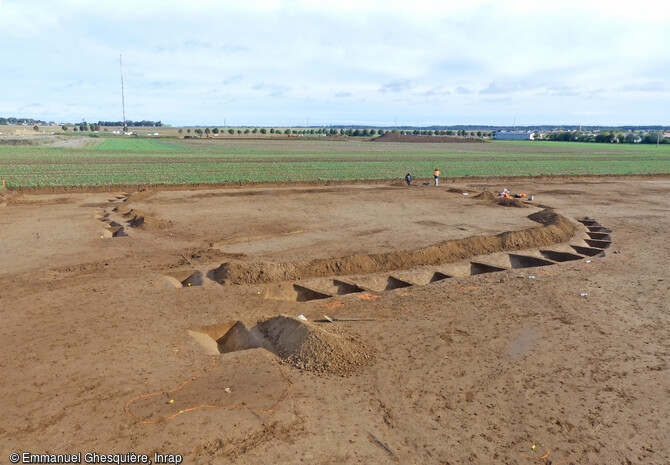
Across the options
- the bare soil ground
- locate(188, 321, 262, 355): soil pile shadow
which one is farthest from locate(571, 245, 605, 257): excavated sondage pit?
locate(188, 321, 262, 355): soil pile shadow

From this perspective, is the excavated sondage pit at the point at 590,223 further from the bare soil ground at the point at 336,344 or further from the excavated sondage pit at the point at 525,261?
the excavated sondage pit at the point at 525,261

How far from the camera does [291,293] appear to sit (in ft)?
43.0

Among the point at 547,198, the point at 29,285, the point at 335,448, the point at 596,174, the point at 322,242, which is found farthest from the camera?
the point at 596,174

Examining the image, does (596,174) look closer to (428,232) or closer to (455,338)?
(428,232)

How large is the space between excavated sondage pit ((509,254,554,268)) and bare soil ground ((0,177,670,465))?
81 mm

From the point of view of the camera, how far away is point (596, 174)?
4588 centimetres

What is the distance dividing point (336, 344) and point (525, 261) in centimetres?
1014

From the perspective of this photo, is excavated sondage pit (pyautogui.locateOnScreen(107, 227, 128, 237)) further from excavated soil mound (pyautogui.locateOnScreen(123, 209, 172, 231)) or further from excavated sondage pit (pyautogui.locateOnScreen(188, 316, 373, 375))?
excavated sondage pit (pyautogui.locateOnScreen(188, 316, 373, 375))

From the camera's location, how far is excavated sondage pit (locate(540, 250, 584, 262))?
16.6 meters

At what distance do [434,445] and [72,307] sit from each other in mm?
9304

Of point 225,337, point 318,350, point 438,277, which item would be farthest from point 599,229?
point 225,337

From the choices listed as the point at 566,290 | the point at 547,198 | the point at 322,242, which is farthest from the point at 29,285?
the point at 547,198

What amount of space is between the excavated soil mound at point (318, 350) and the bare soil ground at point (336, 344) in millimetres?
46

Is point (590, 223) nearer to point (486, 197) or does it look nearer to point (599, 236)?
point (599, 236)
